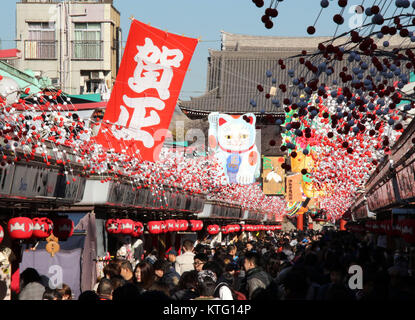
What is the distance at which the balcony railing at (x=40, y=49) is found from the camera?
121 feet

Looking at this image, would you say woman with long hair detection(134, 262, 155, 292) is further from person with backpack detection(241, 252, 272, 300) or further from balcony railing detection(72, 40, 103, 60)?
balcony railing detection(72, 40, 103, 60)

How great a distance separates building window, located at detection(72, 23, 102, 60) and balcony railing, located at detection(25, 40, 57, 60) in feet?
3.52

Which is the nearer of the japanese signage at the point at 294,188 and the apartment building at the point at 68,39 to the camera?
the apartment building at the point at 68,39

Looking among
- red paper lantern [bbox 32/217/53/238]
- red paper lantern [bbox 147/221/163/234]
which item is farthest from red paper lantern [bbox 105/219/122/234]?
red paper lantern [bbox 32/217/53/238]

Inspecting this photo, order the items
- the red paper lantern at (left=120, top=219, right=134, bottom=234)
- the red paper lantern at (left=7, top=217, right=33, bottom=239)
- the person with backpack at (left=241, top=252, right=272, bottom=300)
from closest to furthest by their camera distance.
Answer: the person with backpack at (left=241, top=252, right=272, bottom=300) < the red paper lantern at (left=7, top=217, right=33, bottom=239) < the red paper lantern at (left=120, top=219, right=134, bottom=234)

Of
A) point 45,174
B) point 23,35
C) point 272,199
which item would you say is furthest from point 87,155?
point 272,199

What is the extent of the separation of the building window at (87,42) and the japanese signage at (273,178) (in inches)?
409

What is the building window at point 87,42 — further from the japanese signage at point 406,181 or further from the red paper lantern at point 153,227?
the japanese signage at point 406,181

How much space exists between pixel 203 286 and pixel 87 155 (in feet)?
21.4

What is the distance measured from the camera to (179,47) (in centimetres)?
1761

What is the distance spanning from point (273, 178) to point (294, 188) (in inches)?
95.1

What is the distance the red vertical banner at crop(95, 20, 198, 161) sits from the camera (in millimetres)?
16656

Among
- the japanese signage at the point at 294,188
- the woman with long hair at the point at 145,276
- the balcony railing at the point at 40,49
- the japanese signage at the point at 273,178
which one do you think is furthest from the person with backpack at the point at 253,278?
the balcony railing at the point at 40,49
